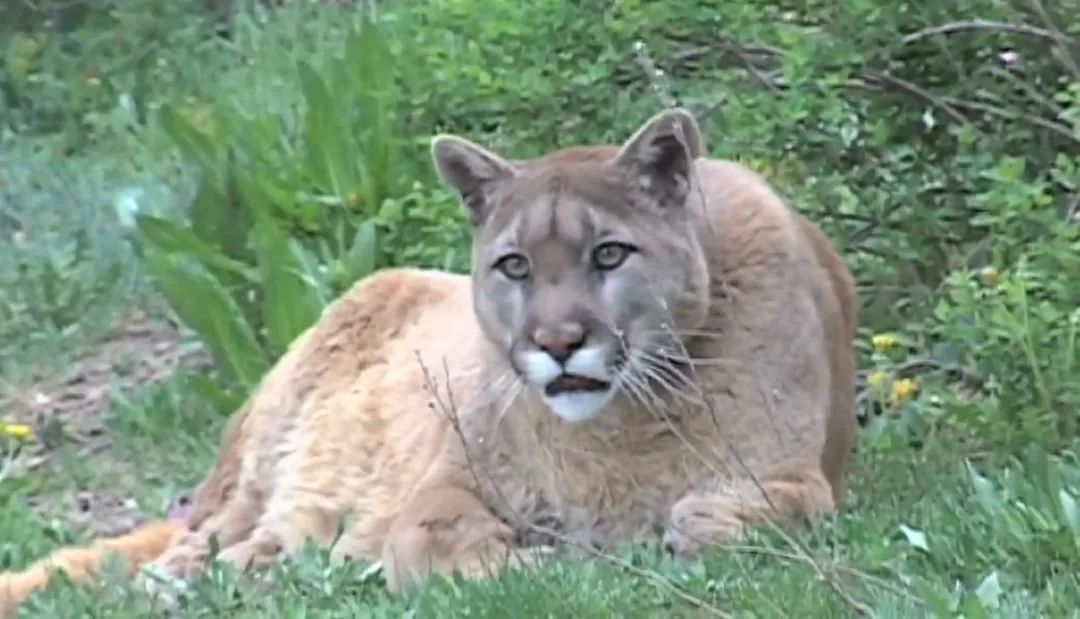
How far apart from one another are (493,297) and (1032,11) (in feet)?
7.84

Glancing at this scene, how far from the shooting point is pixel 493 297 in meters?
5.63

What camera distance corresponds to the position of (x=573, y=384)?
5.40 meters

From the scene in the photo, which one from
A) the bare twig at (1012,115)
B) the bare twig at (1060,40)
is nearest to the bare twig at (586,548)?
the bare twig at (1012,115)

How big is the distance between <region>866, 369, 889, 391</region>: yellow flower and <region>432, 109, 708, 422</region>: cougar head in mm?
1645

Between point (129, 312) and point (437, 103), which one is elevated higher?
point (437, 103)

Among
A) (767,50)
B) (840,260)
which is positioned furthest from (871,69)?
(840,260)

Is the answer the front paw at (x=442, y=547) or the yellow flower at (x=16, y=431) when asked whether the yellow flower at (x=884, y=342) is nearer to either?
the front paw at (x=442, y=547)

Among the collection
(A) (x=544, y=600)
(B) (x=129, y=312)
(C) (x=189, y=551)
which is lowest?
(B) (x=129, y=312)

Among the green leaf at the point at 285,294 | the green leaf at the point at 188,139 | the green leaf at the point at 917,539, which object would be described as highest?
the green leaf at the point at 917,539

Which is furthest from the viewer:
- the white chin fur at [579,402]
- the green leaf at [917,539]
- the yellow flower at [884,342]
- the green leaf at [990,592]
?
the yellow flower at [884,342]

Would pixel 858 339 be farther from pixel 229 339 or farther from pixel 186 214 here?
pixel 186 214

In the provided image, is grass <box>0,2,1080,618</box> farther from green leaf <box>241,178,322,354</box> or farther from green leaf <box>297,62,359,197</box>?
green leaf <box>297,62,359,197</box>

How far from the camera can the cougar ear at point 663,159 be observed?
5.59 metres

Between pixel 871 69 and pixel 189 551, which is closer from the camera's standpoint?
pixel 189 551
